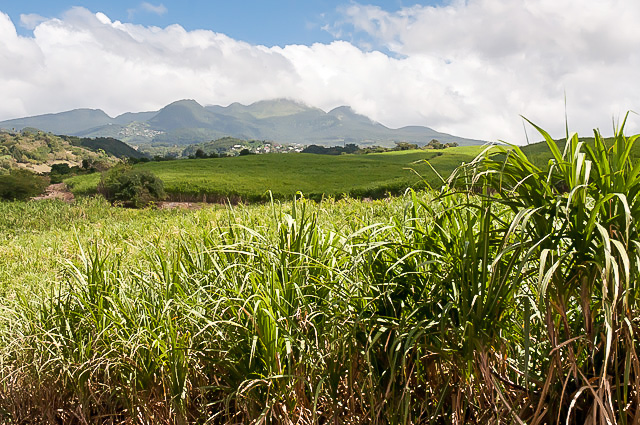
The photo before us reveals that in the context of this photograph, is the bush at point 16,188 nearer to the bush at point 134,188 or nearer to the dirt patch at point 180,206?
the bush at point 134,188

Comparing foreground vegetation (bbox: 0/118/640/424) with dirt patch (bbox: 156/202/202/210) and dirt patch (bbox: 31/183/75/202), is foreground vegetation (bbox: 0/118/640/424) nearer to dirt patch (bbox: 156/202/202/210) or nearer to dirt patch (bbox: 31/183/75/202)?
dirt patch (bbox: 156/202/202/210)

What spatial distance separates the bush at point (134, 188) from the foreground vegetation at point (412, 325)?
29.1 meters

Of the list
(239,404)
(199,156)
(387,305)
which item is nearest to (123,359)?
(239,404)

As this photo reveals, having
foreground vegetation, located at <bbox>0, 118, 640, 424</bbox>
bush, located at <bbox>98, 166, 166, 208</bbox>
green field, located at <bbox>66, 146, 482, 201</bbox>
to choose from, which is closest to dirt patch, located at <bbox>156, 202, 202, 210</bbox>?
bush, located at <bbox>98, 166, 166, 208</bbox>

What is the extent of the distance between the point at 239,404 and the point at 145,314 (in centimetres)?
90

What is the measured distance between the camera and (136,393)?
95.2 inches

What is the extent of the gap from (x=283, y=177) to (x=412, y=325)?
4281cm

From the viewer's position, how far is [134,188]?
3006cm

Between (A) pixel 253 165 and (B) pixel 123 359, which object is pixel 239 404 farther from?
(A) pixel 253 165

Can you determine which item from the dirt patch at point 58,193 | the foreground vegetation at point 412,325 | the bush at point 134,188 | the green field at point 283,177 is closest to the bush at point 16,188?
the dirt patch at point 58,193

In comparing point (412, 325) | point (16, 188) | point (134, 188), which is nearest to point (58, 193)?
point (16, 188)

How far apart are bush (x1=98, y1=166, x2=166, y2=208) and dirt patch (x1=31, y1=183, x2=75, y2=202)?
738cm

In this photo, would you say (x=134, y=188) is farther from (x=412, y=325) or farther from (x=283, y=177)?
(x=412, y=325)

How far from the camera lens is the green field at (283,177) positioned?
3222 centimetres
